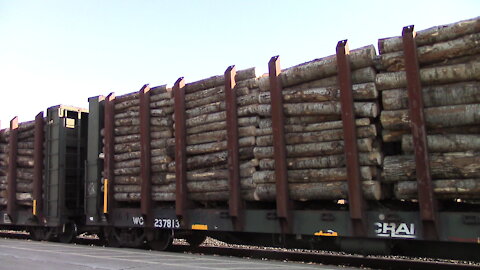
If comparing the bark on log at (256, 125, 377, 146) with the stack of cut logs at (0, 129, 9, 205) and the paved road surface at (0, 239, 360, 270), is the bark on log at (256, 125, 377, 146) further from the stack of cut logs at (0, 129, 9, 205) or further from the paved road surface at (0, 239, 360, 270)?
the stack of cut logs at (0, 129, 9, 205)

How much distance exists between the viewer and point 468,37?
6836mm

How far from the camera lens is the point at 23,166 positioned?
45.6 ft

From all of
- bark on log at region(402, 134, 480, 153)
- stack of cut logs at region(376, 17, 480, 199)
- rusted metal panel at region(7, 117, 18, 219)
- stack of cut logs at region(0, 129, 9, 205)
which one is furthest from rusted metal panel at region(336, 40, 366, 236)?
stack of cut logs at region(0, 129, 9, 205)

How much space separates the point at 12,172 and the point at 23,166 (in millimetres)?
348

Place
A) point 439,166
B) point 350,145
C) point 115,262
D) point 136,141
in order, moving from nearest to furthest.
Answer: point 439,166, point 350,145, point 115,262, point 136,141

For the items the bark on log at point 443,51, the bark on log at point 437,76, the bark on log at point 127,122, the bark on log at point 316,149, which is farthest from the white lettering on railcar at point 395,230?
the bark on log at point 127,122

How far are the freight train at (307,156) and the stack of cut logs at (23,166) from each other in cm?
145

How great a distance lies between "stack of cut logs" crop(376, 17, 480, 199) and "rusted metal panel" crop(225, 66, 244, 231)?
292cm

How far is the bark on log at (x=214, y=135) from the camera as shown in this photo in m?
9.06

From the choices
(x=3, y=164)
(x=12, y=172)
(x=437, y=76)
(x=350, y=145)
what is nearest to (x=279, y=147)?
(x=350, y=145)

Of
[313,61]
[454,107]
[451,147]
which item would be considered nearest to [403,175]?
[451,147]

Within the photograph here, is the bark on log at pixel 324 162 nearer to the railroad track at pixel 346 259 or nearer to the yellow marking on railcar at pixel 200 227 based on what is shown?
the yellow marking on railcar at pixel 200 227

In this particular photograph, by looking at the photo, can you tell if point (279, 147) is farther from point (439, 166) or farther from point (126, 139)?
point (126, 139)

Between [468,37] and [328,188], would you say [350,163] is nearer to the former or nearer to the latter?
[328,188]
